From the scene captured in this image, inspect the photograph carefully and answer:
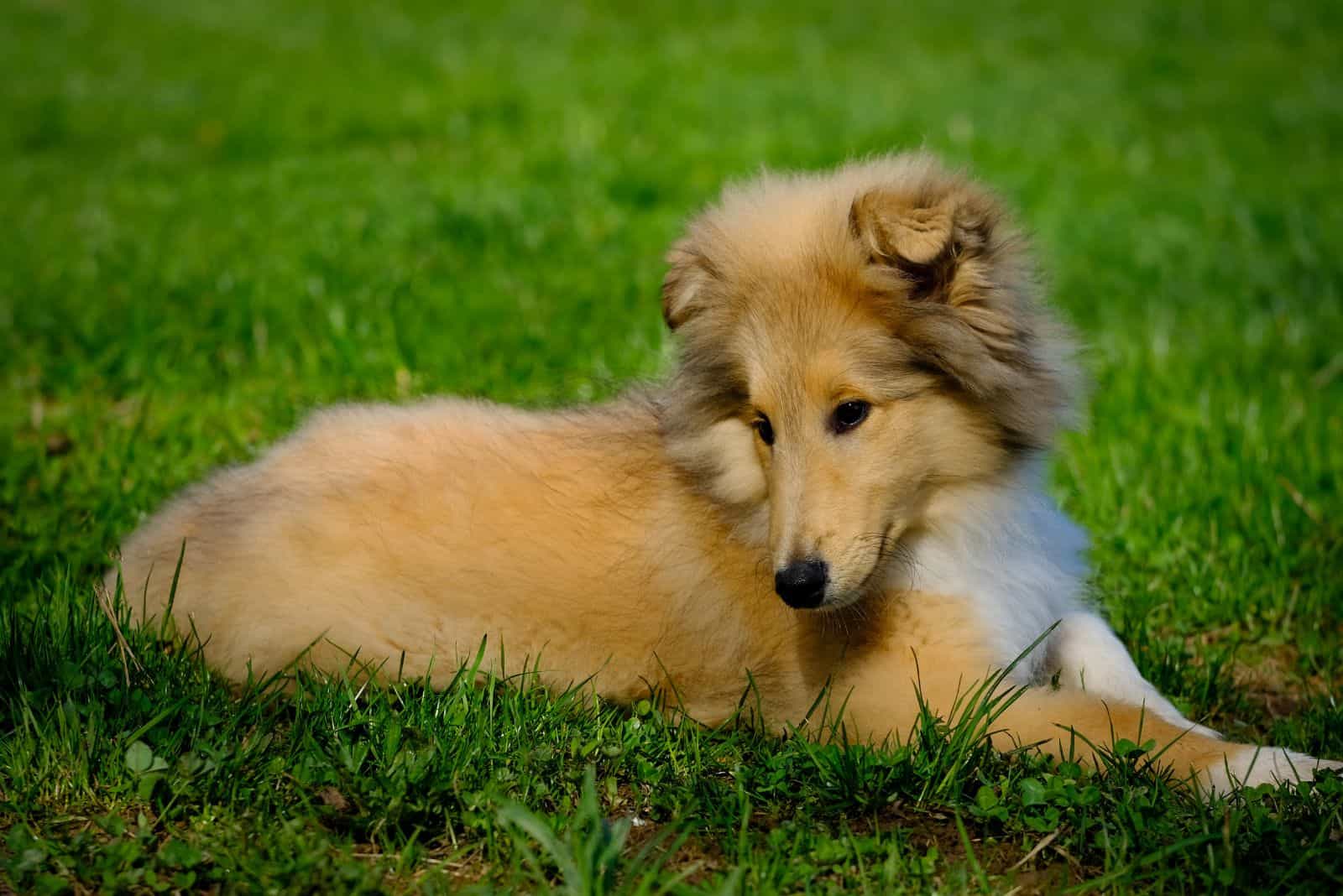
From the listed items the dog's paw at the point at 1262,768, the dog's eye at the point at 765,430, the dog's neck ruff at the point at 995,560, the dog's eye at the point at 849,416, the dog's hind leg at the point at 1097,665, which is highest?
the dog's eye at the point at 849,416

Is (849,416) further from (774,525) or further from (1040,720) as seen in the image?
(1040,720)

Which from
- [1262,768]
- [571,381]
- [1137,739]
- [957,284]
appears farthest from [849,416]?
[571,381]

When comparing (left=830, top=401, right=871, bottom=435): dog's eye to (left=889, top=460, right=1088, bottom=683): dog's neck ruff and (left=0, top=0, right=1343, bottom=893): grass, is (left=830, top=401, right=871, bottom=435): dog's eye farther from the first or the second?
(left=0, top=0, right=1343, bottom=893): grass

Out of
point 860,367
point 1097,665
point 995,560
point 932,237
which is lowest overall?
point 1097,665

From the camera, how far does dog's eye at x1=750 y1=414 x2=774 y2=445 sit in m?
3.35

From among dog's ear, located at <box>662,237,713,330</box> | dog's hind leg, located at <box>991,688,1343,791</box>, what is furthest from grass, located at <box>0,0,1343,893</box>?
dog's ear, located at <box>662,237,713,330</box>

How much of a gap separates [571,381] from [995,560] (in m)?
2.77

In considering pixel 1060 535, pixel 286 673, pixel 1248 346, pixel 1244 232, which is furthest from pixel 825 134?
pixel 286 673

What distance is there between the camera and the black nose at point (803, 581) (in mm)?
3068

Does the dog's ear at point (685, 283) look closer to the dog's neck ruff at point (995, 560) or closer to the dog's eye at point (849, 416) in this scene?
the dog's eye at point (849, 416)

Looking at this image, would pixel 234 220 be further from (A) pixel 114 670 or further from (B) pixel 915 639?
(B) pixel 915 639

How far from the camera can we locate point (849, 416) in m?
3.25

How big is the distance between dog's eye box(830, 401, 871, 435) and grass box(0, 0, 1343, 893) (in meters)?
0.75

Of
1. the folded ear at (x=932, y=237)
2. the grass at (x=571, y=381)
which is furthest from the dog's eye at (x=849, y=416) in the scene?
the grass at (x=571, y=381)
